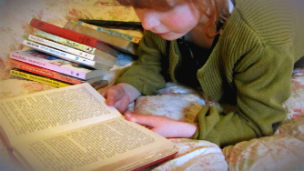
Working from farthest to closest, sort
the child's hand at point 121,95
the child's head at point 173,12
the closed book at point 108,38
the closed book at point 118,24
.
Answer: the closed book at point 118,24, the closed book at point 108,38, the child's hand at point 121,95, the child's head at point 173,12

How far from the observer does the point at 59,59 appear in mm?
715

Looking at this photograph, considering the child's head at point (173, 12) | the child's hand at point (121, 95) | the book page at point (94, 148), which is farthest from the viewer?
the child's hand at point (121, 95)

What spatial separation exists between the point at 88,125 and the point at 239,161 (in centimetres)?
26

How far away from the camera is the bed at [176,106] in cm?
36

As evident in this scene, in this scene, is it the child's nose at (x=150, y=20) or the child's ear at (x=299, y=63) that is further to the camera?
the child's ear at (x=299, y=63)

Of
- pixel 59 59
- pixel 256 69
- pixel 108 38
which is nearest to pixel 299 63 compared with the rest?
pixel 256 69

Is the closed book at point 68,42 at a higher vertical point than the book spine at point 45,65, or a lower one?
higher

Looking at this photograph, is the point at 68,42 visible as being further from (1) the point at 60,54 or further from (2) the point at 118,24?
(2) the point at 118,24

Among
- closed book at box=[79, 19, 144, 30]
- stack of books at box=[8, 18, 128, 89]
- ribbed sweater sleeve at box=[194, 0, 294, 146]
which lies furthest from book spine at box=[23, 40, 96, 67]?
ribbed sweater sleeve at box=[194, 0, 294, 146]

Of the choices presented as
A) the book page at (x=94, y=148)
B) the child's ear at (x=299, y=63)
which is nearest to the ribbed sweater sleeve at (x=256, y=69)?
the book page at (x=94, y=148)

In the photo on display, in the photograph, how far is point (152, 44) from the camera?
0.72m

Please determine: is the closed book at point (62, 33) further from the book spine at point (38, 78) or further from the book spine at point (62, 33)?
the book spine at point (38, 78)

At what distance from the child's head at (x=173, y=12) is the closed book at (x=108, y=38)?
341mm

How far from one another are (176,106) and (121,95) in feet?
0.45
